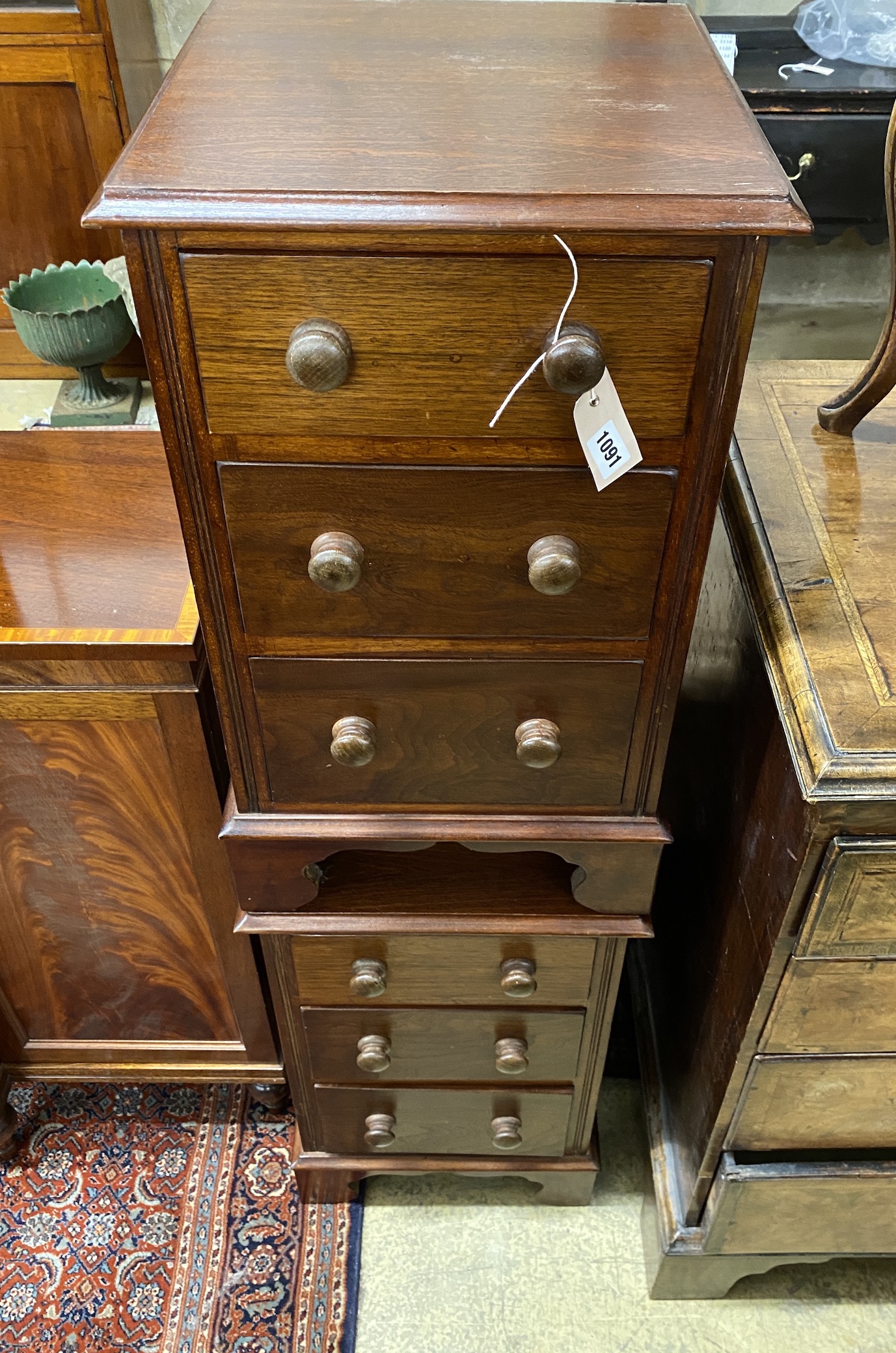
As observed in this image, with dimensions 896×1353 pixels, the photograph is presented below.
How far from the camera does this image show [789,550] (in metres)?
0.88

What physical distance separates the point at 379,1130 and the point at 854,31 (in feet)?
6.00

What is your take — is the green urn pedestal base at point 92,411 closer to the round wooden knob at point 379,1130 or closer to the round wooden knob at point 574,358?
the round wooden knob at point 379,1130

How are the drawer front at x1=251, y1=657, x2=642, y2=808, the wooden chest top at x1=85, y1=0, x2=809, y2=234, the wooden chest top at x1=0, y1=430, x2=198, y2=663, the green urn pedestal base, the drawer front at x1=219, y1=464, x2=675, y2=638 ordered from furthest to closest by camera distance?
the green urn pedestal base
the wooden chest top at x1=0, y1=430, x2=198, y2=663
the drawer front at x1=251, y1=657, x2=642, y2=808
the drawer front at x1=219, y1=464, x2=675, y2=638
the wooden chest top at x1=85, y1=0, x2=809, y2=234

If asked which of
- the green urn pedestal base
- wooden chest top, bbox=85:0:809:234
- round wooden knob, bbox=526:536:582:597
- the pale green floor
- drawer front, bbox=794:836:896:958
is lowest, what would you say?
the pale green floor

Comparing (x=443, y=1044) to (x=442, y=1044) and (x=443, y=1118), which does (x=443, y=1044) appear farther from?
(x=443, y=1118)

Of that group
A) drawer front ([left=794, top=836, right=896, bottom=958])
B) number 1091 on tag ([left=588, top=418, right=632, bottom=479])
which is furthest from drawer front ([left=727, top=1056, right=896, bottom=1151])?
number 1091 on tag ([left=588, top=418, right=632, bottom=479])

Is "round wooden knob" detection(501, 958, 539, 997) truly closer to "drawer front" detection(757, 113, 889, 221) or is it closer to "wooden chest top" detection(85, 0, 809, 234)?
"wooden chest top" detection(85, 0, 809, 234)

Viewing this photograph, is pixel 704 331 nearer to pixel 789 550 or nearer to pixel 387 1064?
pixel 789 550

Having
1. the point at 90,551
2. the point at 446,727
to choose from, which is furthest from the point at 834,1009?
the point at 90,551

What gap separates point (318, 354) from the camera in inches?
23.2

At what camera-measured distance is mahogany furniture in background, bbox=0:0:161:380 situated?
69.4 inches

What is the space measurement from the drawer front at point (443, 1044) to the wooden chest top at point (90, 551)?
449 mm

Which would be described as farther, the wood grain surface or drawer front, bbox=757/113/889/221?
drawer front, bbox=757/113/889/221

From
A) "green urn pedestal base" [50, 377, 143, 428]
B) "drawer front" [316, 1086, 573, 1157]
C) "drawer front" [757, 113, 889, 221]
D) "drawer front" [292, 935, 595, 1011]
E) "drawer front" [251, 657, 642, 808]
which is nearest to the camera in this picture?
"drawer front" [251, 657, 642, 808]
